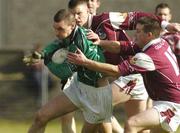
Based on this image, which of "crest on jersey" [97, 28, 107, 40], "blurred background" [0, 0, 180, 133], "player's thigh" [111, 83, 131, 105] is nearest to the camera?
"player's thigh" [111, 83, 131, 105]

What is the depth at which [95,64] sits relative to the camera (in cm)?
914

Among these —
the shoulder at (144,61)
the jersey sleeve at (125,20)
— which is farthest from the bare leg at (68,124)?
the shoulder at (144,61)

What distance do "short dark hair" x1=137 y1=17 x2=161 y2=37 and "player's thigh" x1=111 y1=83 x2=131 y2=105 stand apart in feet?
3.71

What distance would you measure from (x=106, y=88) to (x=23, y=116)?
8.19m

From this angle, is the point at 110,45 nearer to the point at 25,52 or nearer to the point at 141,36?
the point at 141,36

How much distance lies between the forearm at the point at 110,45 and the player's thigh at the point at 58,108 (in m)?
0.69

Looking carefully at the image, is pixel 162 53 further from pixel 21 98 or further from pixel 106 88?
pixel 21 98

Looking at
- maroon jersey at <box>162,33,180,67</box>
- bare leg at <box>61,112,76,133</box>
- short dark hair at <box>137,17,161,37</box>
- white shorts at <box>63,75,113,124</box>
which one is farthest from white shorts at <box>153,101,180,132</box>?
maroon jersey at <box>162,33,180,67</box>

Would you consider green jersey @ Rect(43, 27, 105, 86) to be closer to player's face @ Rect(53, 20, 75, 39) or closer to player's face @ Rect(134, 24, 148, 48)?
player's face @ Rect(53, 20, 75, 39)

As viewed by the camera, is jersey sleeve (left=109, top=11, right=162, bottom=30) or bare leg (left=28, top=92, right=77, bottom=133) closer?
bare leg (left=28, top=92, right=77, bottom=133)

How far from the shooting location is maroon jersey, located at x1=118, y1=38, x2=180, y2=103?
902cm

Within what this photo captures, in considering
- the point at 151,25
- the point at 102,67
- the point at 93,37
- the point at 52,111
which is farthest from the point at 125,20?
the point at 52,111

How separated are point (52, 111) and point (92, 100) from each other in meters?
0.47

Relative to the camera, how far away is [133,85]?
1046cm
